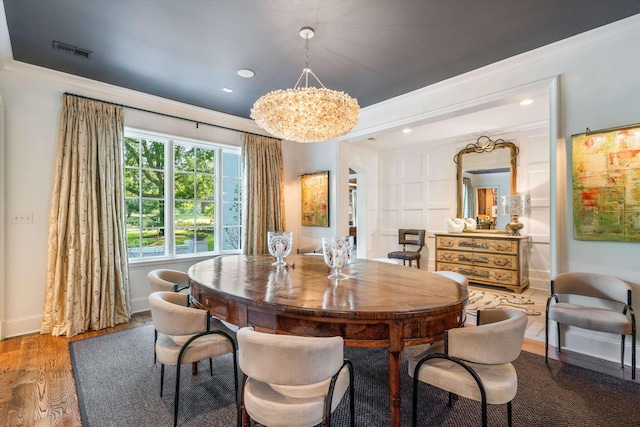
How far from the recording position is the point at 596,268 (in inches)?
101

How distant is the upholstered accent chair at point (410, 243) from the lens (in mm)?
5547

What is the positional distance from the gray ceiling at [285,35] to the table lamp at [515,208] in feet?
8.69

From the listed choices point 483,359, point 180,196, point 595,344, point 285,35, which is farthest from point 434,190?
point 483,359

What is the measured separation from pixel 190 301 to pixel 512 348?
77.9 inches

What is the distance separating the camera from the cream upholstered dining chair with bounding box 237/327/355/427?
44.9 inches

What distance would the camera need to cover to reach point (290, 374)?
3.78 ft

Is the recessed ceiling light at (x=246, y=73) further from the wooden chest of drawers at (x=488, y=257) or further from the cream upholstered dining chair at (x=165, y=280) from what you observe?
the wooden chest of drawers at (x=488, y=257)

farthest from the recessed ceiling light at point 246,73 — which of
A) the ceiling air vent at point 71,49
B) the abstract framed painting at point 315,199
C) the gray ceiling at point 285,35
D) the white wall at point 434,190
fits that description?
the white wall at point 434,190

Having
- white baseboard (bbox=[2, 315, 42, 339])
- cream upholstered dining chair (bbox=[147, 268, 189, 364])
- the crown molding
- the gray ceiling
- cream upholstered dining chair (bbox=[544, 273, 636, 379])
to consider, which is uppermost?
the gray ceiling

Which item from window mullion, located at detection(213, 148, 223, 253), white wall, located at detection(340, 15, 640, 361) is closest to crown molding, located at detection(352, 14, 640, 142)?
white wall, located at detection(340, 15, 640, 361)

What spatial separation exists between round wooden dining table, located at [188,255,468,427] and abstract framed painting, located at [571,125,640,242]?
1624 millimetres

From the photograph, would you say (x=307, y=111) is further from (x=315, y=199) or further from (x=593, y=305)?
(x=593, y=305)

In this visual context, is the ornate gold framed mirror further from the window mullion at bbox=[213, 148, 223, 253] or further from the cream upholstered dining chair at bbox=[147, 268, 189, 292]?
the cream upholstered dining chair at bbox=[147, 268, 189, 292]

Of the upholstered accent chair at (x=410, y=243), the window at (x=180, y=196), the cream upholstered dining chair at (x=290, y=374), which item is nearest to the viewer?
the cream upholstered dining chair at (x=290, y=374)
